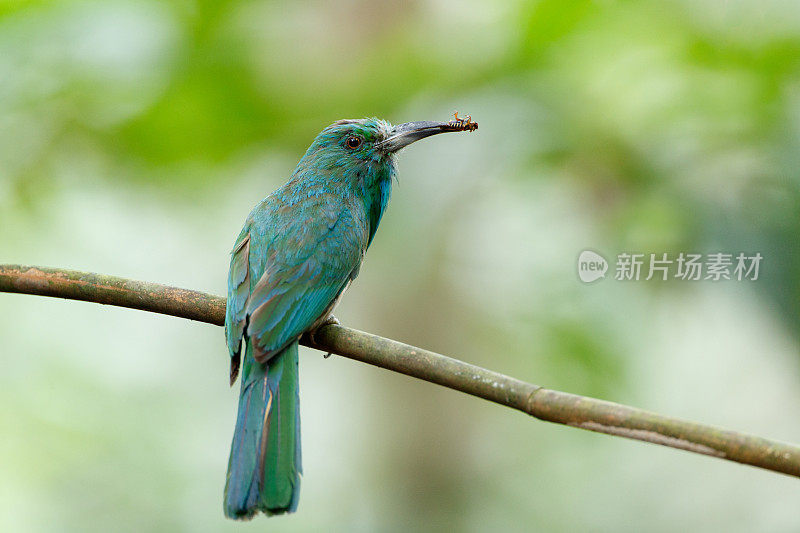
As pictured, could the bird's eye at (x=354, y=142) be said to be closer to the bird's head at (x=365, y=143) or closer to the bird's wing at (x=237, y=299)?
the bird's head at (x=365, y=143)

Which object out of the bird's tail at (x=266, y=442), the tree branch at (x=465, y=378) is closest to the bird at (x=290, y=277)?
the bird's tail at (x=266, y=442)

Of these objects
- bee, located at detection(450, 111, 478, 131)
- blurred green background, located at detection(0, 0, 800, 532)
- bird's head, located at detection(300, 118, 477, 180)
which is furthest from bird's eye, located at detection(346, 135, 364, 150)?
blurred green background, located at detection(0, 0, 800, 532)

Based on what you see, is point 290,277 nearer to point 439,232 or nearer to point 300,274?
point 300,274

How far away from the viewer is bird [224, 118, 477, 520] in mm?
2400

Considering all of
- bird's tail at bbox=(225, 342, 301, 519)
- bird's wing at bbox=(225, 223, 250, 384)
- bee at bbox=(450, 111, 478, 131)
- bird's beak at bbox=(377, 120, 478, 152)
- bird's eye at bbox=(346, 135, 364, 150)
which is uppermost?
bee at bbox=(450, 111, 478, 131)

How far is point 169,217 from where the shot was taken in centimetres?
478

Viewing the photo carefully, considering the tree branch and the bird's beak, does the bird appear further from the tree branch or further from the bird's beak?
the tree branch

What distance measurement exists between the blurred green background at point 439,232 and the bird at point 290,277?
1.87 feet

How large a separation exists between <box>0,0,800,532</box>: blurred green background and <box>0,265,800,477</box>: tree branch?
1.75m

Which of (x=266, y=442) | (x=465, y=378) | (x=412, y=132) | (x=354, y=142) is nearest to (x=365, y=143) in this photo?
(x=354, y=142)

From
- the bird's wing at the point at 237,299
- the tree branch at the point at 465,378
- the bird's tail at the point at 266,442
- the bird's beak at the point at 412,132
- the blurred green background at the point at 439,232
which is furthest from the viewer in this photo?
the blurred green background at the point at 439,232

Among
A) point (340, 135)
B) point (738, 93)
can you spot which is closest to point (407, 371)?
point (340, 135)

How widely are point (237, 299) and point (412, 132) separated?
1148 millimetres

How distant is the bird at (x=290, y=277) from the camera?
240 centimetres
